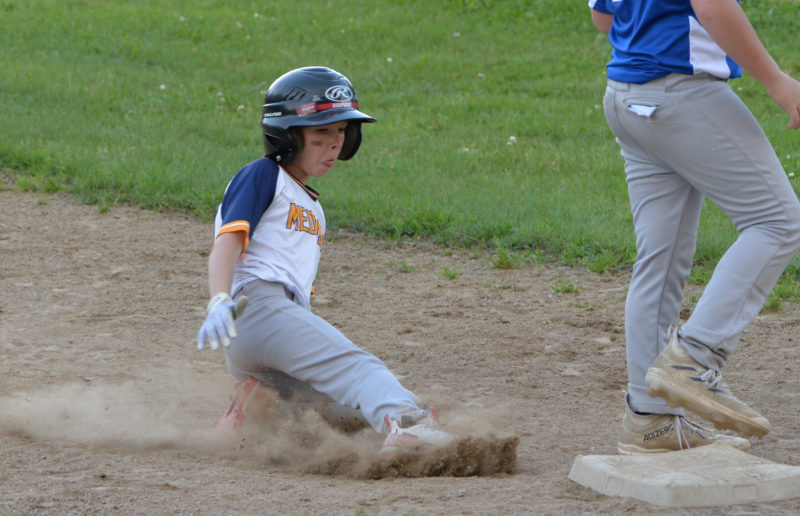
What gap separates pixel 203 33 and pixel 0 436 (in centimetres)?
960

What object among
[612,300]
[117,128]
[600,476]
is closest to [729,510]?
[600,476]

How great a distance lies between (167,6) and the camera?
1403 cm

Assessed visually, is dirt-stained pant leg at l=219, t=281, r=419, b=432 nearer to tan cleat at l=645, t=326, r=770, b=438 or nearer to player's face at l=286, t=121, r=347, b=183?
player's face at l=286, t=121, r=347, b=183

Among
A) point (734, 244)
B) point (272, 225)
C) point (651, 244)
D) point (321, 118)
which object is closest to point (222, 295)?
point (272, 225)

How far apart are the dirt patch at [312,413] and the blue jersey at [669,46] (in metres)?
1.25

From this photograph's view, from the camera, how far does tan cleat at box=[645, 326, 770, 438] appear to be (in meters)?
3.19

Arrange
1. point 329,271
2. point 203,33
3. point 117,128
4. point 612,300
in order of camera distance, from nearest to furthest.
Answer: point 612,300, point 329,271, point 117,128, point 203,33

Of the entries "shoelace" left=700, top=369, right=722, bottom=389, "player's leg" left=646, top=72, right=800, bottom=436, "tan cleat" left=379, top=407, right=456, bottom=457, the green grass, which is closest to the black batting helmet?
"tan cleat" left=379, top=407, right=456, bottom=457

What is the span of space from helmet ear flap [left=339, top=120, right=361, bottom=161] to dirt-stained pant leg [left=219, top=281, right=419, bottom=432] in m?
0.71

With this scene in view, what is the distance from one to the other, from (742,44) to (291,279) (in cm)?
174

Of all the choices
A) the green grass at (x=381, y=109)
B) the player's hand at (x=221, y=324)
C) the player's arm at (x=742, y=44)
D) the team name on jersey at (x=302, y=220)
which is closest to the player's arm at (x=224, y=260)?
the player's hand at (x=221, y=324)

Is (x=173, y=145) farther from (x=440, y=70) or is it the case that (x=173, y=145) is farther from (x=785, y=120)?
(x=785, y=120)

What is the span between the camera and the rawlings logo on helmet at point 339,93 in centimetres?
396

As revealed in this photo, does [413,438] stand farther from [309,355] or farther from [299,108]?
[299,108]
